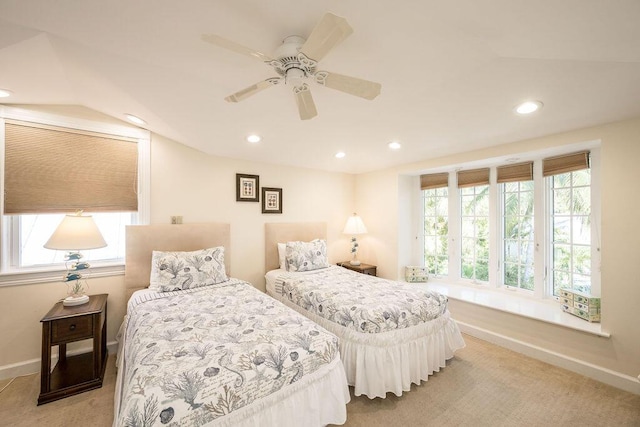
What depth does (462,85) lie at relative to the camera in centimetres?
189

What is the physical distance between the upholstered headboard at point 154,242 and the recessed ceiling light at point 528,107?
330cm

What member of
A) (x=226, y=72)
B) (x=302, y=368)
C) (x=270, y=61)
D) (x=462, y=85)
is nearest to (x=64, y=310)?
(x=302, y=368)

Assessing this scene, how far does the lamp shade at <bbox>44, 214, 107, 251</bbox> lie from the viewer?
2.19 m

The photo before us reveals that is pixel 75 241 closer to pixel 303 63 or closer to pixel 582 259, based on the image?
pixel 303 63

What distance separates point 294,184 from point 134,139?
2071mm

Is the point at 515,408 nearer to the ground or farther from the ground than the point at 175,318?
nearer to the ground

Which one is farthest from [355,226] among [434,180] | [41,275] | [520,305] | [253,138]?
[41,275]

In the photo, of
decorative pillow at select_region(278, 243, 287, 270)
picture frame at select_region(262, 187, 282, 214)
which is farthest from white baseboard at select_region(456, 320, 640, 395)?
picture frame at select_region(262, 187, 282, 214)

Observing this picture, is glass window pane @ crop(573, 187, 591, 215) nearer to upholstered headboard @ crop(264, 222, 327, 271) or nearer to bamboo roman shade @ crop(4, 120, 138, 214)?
upholstered headboard @ crop(264, 222, 327, 271)

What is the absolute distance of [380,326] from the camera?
204 cm

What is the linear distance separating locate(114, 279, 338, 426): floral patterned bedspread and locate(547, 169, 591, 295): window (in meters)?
2.90

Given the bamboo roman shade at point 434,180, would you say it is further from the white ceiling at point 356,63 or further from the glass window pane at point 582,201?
the glass window pane at point 582,201

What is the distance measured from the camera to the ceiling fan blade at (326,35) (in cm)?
101

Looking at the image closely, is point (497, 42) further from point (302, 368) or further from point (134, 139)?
point (134, 139)
